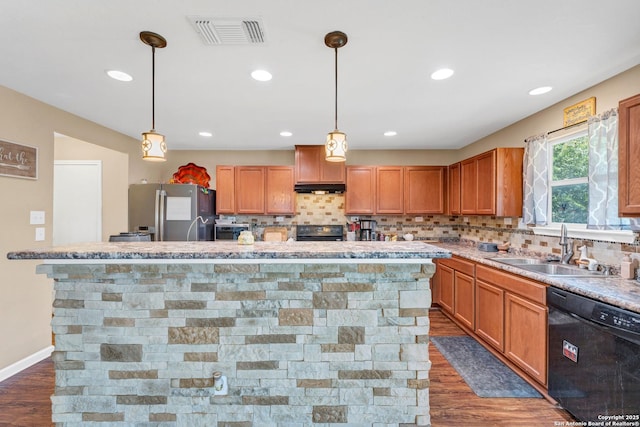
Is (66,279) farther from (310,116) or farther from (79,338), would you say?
(310,116)

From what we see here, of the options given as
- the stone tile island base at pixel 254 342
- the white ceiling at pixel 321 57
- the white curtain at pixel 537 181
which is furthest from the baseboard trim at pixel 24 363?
the white curtain at pixel 537 181

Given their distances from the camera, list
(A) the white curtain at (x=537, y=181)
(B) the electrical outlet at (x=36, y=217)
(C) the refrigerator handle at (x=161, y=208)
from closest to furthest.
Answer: (B) the electrical outlet at (x=36, y=217)
(A) the white curtain at (x=537, y=181)
(C) the refrigerator handle at (x=161, y=208)

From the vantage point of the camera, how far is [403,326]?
161 centimetres

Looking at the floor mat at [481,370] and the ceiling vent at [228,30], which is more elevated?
Result: the ceiling vent at [228,30]

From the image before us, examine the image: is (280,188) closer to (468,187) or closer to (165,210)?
(165,210)

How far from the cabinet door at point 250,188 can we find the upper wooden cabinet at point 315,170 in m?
0.61

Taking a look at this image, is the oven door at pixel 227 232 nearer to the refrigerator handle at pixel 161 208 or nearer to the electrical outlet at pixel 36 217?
the refrigerator handle at pixel 161 208

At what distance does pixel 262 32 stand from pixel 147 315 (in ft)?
5.85

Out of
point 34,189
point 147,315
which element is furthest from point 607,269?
point 34,189

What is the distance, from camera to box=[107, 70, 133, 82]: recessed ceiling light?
2.18 m

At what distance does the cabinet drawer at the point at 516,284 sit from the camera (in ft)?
6.85

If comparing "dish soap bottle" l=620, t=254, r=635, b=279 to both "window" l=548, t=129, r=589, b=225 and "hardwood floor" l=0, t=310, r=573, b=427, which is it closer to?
"window" l=548, t=129, r=589, b=225

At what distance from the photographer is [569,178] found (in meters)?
2.78

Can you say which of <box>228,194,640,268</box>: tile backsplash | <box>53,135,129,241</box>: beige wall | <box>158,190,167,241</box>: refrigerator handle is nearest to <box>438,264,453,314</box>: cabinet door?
<box>228,194,640,268</box>: tile backsplash
